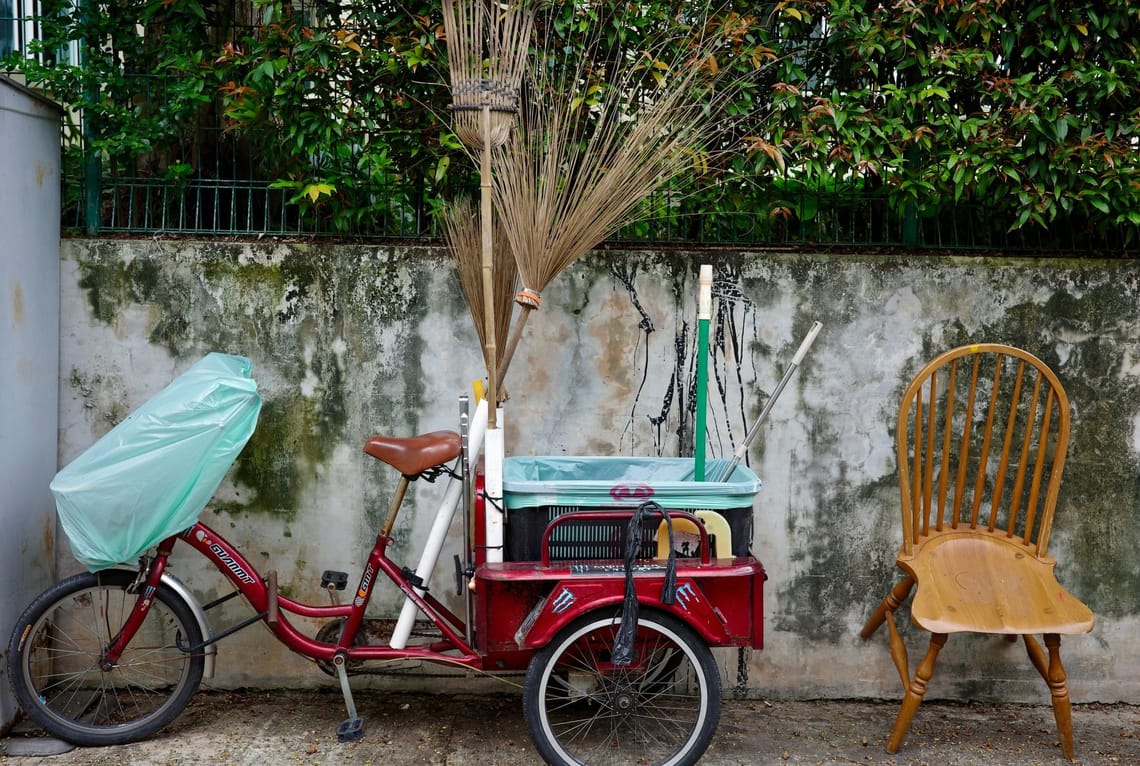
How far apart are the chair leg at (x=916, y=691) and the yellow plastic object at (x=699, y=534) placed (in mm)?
851

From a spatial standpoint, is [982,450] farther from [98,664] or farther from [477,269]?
[98,664]

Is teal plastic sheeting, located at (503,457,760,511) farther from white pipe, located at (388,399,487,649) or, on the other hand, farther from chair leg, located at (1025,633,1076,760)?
chair leg, located at (1025,633,1076,760)

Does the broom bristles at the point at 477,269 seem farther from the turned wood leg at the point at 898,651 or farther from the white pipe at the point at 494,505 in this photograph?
the turned wood leg at the point at 898,651

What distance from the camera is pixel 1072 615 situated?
346 cm

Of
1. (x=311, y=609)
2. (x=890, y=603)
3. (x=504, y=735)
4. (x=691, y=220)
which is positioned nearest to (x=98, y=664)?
(x=311, y=609)

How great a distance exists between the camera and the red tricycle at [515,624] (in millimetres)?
3225

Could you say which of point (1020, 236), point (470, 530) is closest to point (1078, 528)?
point (1020, 236)

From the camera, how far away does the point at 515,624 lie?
10.8 feet

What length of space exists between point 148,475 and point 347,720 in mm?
1153

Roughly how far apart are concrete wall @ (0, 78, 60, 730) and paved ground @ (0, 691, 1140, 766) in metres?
0.65

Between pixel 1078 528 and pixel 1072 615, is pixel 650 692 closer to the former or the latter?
pixel 1072 615

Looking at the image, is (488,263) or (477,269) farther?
(477,269)

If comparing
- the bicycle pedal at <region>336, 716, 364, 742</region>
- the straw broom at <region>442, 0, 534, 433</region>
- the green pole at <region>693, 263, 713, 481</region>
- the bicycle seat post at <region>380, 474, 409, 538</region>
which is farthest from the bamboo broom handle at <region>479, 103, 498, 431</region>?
the bicycle pedal at <region>336, 716, 364, 742</region>

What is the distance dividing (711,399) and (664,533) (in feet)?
2.89
